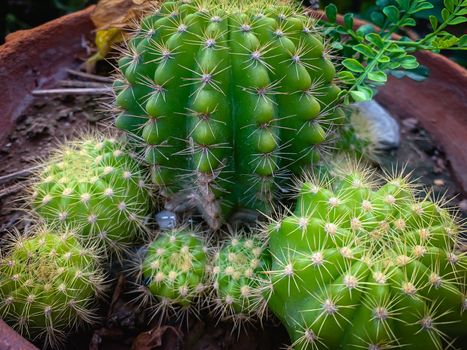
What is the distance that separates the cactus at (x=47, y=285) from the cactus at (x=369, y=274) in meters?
0.46

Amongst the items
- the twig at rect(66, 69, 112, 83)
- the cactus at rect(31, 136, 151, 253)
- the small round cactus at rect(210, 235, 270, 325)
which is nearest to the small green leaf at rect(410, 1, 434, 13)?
the small round cactus at rect(210, 235, 270, 325)

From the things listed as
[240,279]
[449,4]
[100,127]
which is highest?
[449,4]

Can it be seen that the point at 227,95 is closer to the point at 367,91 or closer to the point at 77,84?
the point at 367,91

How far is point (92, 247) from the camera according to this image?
A: 4.02 feet

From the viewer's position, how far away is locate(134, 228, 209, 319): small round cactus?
1.20 meters

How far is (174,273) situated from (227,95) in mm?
450

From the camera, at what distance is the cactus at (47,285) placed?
1.12 meters

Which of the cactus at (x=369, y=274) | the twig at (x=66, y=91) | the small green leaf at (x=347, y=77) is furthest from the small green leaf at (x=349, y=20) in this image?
the twig at (x=66, y=91)

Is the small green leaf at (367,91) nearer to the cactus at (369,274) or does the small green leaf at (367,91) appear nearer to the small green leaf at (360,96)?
the small green leaf at (360,96)

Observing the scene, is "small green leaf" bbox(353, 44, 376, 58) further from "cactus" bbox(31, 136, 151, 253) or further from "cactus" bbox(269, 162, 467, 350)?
"cactus" bbox(31, 136, 151, 253)

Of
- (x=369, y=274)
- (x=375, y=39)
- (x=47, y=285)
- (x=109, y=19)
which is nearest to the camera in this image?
(x=369, y=274)

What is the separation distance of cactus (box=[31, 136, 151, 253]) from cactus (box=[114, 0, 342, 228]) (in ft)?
0.30

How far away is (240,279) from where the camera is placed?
118 cm

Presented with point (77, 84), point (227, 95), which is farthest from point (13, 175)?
point (227, 95)
